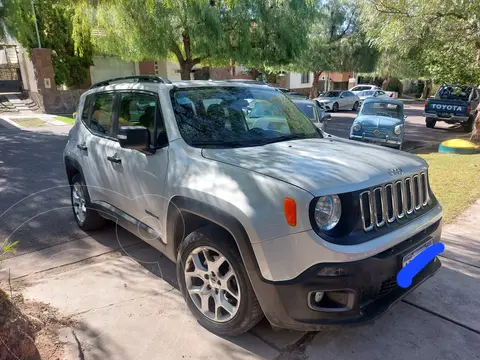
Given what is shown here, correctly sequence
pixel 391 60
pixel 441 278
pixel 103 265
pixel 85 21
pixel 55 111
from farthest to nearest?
pixel 391 60 < pixel 55 111 < pixel 85 21 < pixel 103 265 < pixel 441 278

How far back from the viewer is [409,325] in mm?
2979

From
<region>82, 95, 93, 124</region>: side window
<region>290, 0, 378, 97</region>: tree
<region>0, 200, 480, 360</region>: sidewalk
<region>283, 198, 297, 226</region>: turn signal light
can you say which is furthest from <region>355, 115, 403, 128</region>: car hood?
<region>290, 0, 378, 97</region>: tree

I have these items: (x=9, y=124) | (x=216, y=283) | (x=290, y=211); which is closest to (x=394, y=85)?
(x=9, y=124)

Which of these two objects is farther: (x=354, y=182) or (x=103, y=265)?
(x=103, y=265)

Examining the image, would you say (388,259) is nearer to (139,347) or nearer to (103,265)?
(139,347)

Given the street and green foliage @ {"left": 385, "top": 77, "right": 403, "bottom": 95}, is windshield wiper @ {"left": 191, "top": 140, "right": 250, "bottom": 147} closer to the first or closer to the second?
the street

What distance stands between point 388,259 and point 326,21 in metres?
28.0

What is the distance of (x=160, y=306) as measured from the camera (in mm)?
3223

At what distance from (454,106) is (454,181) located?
10.2 metres

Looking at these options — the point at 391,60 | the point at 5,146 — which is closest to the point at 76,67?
the point at 5,146

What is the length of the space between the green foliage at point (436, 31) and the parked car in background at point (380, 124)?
6.37 ft

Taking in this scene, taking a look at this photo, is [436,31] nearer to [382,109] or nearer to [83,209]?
[382,109]

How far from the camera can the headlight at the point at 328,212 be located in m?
2.34

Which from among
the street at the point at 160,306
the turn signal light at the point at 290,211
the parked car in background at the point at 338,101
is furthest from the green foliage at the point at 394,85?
the turn signal light at the point at 290,211
